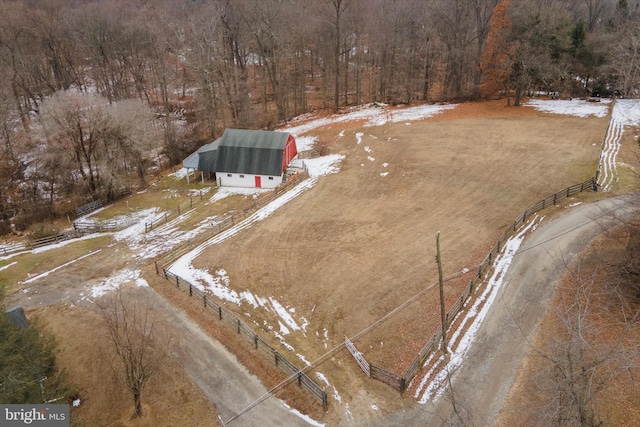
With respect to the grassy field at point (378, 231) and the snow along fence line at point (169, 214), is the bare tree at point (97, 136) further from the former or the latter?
the snow along fence line at point (169, 214)

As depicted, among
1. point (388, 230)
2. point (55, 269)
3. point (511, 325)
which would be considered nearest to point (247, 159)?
point (388, 230)

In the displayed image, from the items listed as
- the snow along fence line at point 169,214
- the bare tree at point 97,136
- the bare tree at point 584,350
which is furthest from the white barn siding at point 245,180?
the bare tree at point 584,350

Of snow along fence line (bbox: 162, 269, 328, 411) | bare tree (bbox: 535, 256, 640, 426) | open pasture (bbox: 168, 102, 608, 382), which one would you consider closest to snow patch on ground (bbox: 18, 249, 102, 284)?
snow along fence line (bbox: 162, 269, 328, 411)

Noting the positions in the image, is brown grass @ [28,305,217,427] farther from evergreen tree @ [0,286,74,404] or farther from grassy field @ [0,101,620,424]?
evergreen tree @ [0,286,74,404]

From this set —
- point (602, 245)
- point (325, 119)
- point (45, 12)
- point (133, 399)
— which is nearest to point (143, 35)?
point (45, 12)

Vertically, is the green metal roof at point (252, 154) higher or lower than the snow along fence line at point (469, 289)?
higher

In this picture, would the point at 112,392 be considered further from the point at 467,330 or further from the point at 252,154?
the point at 252,154
